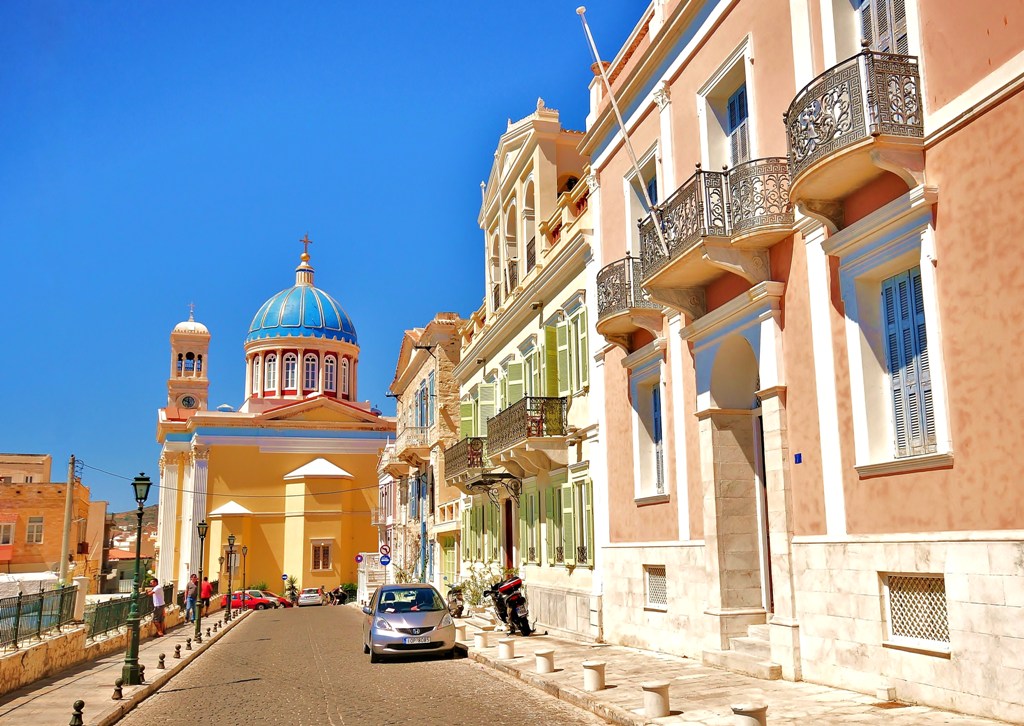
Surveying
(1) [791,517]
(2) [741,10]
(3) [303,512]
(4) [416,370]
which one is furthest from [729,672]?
(3) [303,512]

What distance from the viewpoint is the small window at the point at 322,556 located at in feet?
205

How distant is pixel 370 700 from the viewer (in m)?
12.3

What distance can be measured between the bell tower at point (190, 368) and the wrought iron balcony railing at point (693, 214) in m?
Result: 69.2

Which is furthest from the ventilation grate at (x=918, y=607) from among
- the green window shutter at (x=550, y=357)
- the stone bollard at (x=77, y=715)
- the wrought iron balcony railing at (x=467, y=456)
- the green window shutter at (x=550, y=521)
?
the wrought iron balcony railing at (x=467, y=456)

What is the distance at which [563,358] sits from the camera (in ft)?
71.5

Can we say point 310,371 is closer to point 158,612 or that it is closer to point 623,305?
point 158,612

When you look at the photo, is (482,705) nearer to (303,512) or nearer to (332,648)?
(332,648)

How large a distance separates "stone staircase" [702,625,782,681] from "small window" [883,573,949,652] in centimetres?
222

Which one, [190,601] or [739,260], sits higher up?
[739,260]

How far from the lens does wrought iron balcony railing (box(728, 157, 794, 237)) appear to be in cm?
1177

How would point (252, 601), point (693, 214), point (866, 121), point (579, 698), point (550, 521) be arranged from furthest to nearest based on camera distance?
point (252, 601) → point (550, 521) → point (693, 214) → point (579, 698) → point (866, 121)

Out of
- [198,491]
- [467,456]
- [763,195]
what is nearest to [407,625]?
[763,195]

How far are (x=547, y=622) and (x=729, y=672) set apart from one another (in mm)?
9414

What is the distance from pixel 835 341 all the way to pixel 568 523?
10597mm
